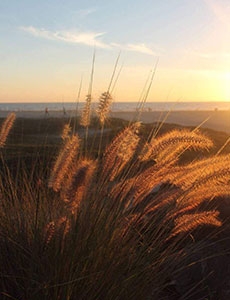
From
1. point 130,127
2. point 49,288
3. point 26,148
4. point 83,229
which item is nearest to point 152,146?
point 130,127

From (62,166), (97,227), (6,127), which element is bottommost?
(97,227)

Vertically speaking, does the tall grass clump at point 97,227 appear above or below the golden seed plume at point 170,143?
below

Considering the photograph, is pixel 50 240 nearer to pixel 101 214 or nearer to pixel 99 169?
pixel 101 214

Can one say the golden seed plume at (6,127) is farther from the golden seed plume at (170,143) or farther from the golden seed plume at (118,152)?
the golden seed plume at (170,143)

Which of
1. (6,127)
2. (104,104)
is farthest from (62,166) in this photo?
(6,127)

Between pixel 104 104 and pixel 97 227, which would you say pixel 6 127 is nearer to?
pixel 104 104

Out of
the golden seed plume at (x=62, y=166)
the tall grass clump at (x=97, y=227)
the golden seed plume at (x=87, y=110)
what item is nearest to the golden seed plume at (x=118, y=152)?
the tall grass clump at (x=97, y=227)

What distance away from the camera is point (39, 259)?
2.23 m

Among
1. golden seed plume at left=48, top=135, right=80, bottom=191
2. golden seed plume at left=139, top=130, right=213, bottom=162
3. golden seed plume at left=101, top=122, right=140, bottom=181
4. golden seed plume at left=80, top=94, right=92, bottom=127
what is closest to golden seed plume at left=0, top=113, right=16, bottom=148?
golden seed plume at left=80, top=94, right=92, bottom=127

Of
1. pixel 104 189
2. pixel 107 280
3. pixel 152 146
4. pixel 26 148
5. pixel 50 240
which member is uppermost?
pixel 152 146

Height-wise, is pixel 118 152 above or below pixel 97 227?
above

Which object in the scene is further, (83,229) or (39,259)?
(83,229)

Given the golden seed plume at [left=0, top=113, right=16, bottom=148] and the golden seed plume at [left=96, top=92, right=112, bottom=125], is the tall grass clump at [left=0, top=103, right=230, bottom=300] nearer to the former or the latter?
the golden seed plume at [left=96, top=92, right=112, bottom=125]

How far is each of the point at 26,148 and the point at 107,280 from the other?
30.3 feet
